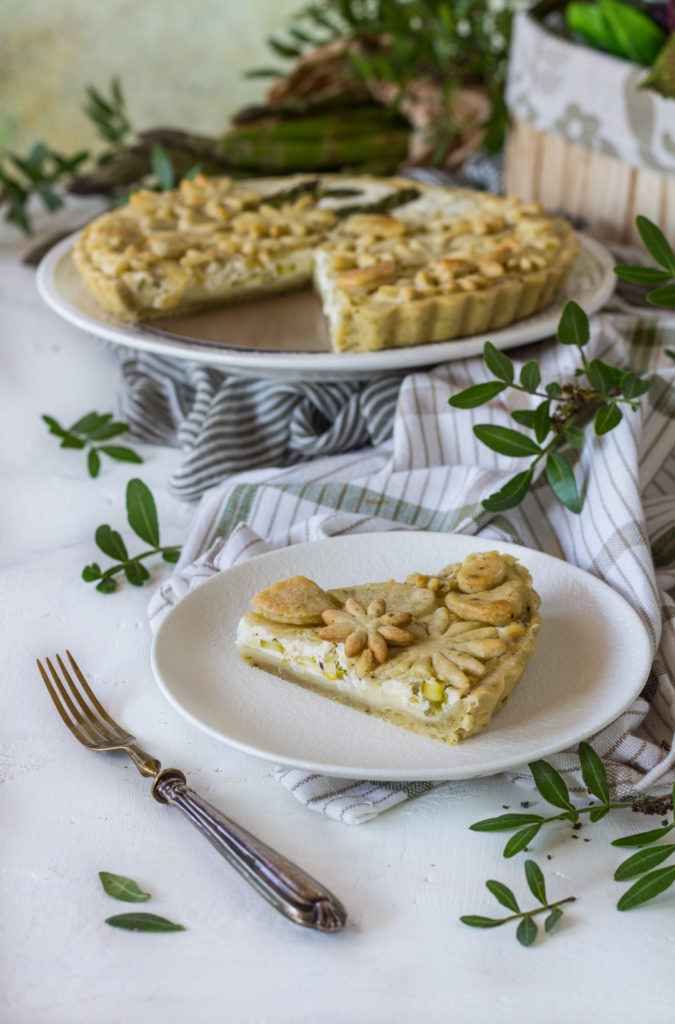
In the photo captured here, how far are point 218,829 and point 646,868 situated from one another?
1.25 feet

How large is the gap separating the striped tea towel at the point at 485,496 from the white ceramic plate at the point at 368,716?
0.06m

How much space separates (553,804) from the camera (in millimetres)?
1038

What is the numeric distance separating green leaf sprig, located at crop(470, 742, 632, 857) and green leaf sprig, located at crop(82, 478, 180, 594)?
1.96ft

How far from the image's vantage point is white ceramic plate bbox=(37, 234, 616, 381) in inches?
65.5

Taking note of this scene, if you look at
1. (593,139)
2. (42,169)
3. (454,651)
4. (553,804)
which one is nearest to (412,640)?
(454,651)

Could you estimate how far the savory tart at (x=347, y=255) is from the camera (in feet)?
5.65

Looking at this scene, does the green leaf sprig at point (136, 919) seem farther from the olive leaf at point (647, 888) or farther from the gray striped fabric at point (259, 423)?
the gray striped fabric at point (259, 423)

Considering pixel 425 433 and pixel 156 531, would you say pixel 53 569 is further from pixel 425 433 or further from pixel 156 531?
pixel 425 433

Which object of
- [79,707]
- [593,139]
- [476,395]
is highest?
[593,139]

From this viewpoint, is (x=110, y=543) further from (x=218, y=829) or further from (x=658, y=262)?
(x=658, y=262)

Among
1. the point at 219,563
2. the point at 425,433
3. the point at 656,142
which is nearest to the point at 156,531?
the point at 219,563

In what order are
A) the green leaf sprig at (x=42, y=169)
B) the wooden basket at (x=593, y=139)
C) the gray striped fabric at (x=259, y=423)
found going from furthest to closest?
1. the green leaf sprig at (x=42, y=169)
2. the wooden basket at (x=593, y=139)
3. the gray striped fabric at (x=259, y=423)

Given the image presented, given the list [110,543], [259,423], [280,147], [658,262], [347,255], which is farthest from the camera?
[280,147]

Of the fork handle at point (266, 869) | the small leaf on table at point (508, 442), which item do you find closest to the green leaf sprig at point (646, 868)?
the fork handle at point (266, 869)
